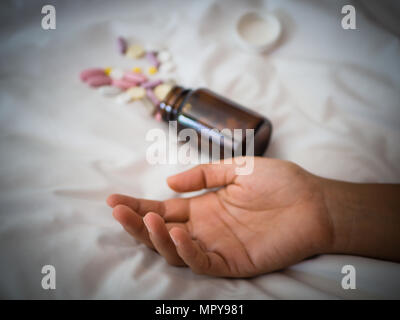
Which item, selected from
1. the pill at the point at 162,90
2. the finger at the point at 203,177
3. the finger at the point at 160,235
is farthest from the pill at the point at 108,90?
the finger at the point at 160,235

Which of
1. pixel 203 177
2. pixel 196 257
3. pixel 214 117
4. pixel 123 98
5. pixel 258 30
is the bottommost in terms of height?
pixel 196 257

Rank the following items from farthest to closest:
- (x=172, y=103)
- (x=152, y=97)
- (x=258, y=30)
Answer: (x=258, y=30)
(x=152, y=97)
(x=172, y=103)

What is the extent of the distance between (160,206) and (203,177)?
127 millimetres

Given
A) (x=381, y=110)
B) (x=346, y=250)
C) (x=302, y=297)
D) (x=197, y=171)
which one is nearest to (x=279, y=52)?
(x=381, y=110)

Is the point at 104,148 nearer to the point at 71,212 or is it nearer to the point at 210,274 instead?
the point at 71,212

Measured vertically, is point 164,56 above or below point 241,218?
above

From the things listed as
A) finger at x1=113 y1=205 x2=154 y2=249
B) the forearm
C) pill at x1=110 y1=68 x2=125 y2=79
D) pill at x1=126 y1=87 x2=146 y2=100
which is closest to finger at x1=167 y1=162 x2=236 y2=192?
finger at x1=113 y1=205 x2=154 y2=249

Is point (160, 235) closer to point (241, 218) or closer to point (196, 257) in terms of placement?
point (196, 257)

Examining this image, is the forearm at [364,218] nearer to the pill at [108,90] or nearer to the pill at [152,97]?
the pill at [152,97]

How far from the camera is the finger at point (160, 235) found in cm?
61

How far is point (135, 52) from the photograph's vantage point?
1087 mm

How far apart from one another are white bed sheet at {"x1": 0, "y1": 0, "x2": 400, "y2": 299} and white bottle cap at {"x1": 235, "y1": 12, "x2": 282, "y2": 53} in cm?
3

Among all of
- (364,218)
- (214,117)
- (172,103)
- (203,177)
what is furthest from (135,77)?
(364,218)

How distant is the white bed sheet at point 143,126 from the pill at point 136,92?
26mm
